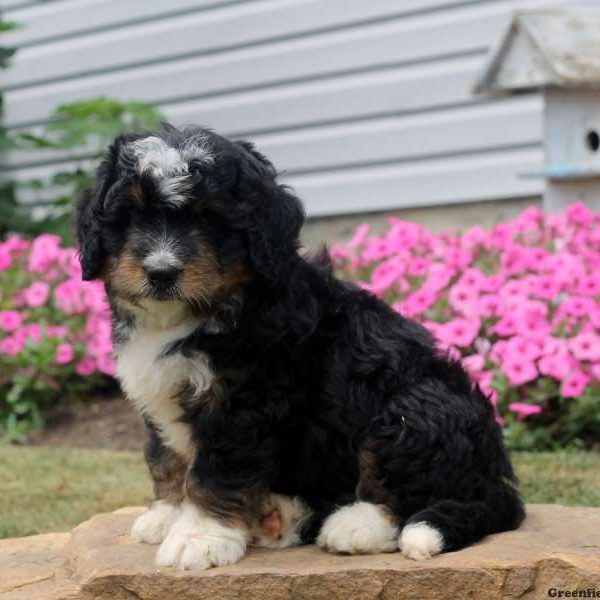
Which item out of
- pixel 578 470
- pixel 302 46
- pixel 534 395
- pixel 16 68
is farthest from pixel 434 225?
pixel 16 68

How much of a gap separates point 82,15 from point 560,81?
20.6ft

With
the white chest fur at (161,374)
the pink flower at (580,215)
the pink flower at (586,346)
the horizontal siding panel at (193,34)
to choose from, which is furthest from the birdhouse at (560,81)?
the white chest fur at (161,374)

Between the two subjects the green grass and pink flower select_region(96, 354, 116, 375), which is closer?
the green grass

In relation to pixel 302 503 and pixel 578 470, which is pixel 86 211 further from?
pixel 578 470

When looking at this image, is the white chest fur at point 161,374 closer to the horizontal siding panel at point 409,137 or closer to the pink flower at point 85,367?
the pink flower at point 85,367

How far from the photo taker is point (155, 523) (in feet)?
14.5

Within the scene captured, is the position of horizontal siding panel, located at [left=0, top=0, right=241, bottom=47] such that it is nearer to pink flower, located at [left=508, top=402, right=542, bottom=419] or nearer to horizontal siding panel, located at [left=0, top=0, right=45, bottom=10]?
horizontal siding panel, located at [left=0, top=0, right=45, bottom=10]

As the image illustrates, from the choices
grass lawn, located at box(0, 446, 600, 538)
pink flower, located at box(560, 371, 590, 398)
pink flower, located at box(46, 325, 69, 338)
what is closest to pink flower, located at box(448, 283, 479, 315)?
pink flower, located at box(560, 371, 590, 398)

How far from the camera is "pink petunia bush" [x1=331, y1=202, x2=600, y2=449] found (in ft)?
22.0

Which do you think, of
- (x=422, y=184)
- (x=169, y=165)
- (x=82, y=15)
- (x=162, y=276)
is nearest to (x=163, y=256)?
(x=162, y=276)

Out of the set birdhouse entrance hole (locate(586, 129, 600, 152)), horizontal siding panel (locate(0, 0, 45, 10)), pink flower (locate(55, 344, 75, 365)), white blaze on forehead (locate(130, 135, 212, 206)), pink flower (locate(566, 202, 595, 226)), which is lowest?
pink flower (locate(55, 344, 75, 365))

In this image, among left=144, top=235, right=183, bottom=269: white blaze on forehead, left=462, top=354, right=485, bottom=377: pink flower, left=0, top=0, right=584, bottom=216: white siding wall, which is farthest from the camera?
left=0, top=0, right=584, bottom=216: white siding wall

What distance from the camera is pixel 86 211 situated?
164 inches

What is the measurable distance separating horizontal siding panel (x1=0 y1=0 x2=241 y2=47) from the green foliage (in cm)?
98
